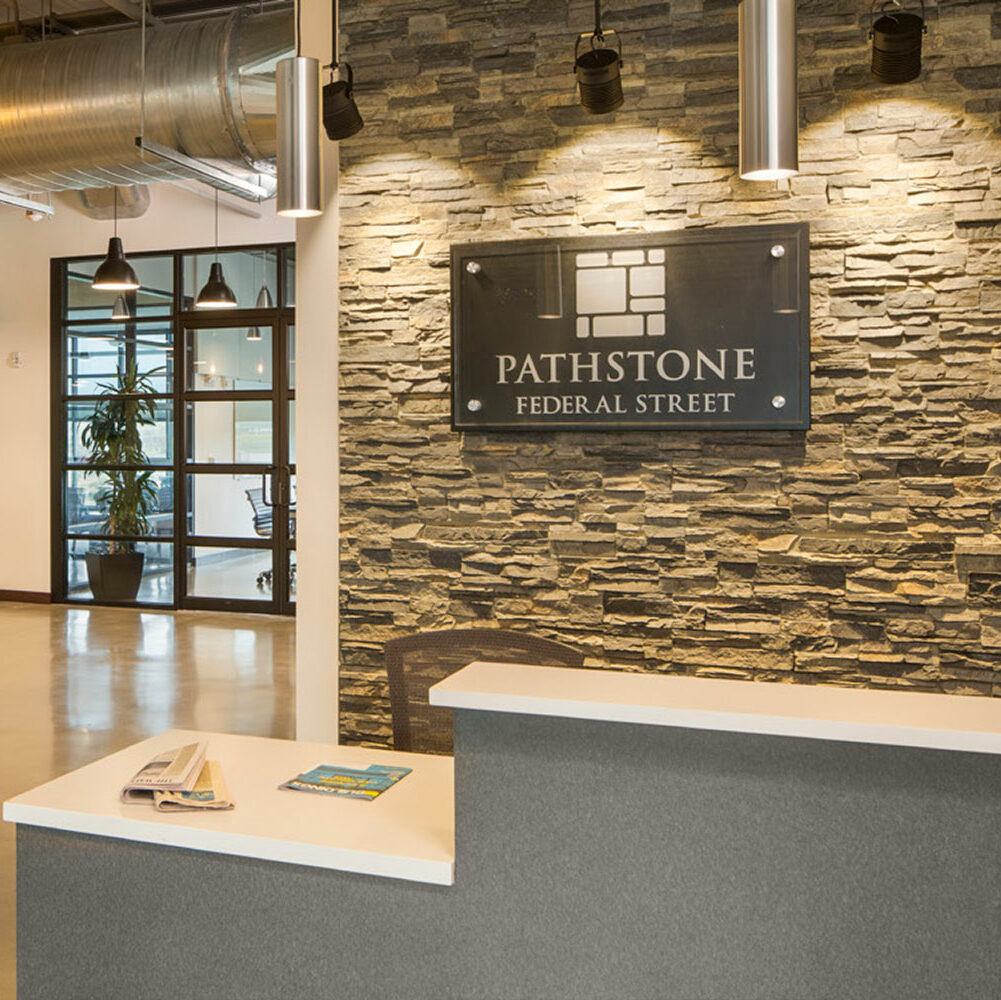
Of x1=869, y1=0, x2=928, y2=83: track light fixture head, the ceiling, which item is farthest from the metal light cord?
x1=869, y1=0, x2=928, y2=83: track light fixture head

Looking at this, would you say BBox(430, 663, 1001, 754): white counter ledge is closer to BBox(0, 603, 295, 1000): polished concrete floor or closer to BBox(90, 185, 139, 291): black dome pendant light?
BBox(0, 603, 295, 1000): polished concrete floor

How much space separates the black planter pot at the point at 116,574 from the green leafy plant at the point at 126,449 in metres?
0.14

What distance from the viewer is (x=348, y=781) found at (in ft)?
6.93

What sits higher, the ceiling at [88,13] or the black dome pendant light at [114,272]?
the ceiling at [88,13]

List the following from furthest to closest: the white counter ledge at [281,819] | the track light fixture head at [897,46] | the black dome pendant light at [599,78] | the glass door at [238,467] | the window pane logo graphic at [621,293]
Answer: the glass door at [238,467] → the window pane logo graphic at [621,293] → the black dome pendant light at [599,78] → the track light fixture head at [897,46] → the white counter ledge at [281,819]

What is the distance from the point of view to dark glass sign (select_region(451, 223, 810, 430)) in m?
3.27

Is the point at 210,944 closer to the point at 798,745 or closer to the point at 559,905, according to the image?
the point at 559,905

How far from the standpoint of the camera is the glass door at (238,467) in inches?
351

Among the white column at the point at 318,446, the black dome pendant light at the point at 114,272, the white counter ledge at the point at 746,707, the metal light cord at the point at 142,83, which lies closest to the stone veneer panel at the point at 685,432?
the white column at the point at 318,446

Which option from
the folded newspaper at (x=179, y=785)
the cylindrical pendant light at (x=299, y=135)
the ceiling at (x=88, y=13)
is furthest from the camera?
the ceiling at (x=88, y=13)

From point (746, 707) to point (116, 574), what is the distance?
8.61 meters

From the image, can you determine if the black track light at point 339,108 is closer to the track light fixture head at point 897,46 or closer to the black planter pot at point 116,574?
the track light fixture head at point 897,46

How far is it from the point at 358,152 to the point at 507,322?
844 millimetres

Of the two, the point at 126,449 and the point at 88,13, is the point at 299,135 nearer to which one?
the point at 88,13
